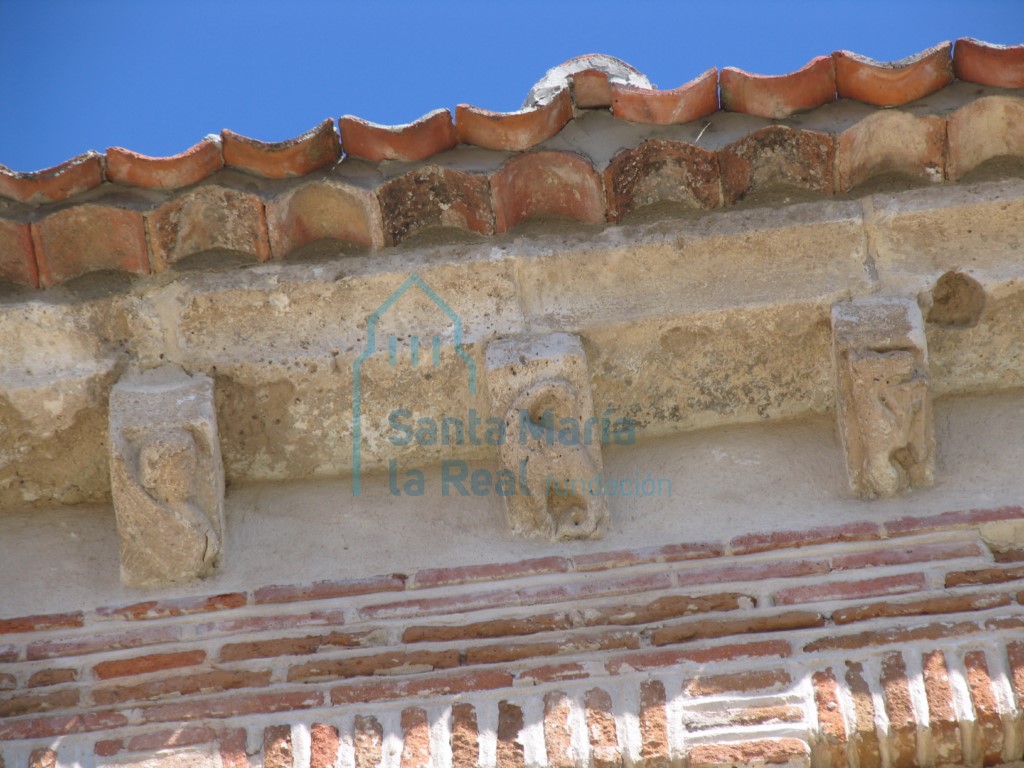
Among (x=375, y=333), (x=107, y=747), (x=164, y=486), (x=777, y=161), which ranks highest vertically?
(x=777, y=161)

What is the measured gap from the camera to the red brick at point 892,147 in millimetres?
3521

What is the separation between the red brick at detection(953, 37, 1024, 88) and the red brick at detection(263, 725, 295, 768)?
2260 mm

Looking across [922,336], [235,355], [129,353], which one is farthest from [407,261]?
[922,336]

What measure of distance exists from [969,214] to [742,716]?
1.42 m

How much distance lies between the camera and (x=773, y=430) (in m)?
3.66

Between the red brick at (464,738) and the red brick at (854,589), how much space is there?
759 millimetres

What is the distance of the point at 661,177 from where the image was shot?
357 cm

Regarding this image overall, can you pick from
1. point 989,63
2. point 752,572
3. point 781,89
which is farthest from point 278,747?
point 989,63

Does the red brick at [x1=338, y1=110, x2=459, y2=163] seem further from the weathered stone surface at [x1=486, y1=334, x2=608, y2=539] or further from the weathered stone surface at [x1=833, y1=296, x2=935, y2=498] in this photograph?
the weathered stone surface at [x1=833, y1=296, x2=935, y2=498]

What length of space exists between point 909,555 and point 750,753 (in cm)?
Result: 67

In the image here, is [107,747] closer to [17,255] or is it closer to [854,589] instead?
[17,255]

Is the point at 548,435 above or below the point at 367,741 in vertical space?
above

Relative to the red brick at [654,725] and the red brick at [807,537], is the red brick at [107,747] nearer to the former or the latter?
the red brick at [654,725]

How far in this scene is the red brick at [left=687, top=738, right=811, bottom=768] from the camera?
292cm
